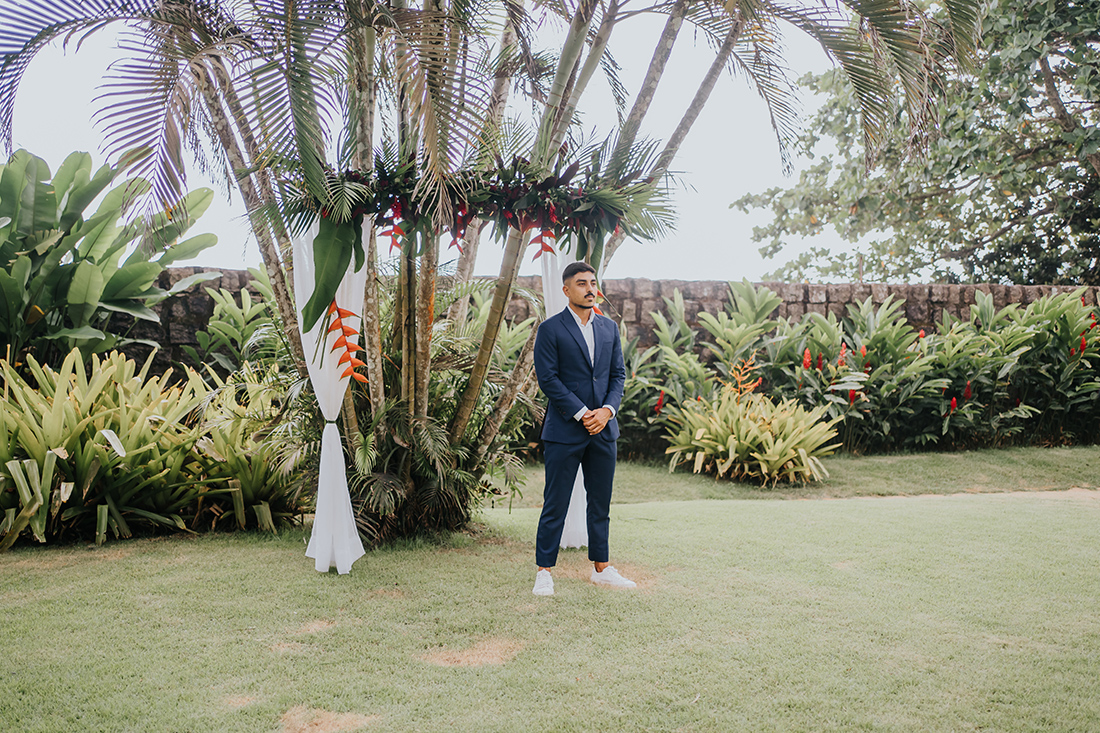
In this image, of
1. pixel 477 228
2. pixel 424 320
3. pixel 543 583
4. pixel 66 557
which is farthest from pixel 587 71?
pixel 66 557

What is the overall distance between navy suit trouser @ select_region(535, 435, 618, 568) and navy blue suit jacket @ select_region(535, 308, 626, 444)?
2.0 inches

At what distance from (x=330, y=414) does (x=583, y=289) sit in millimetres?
1453

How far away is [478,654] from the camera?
108 inches

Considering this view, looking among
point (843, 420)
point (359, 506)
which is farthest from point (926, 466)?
point (359, 506)

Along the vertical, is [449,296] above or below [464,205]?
below

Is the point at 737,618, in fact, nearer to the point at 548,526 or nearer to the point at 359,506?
the point at 548,526

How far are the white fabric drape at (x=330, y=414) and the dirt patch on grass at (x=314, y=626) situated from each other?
64 cm

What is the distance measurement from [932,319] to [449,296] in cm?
786

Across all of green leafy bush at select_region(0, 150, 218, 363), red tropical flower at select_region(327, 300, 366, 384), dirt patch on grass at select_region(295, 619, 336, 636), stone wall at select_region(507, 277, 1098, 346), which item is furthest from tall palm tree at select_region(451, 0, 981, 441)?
stone wall at select_region(507, 277, 1098, 346)

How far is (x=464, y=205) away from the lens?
359 centimetres

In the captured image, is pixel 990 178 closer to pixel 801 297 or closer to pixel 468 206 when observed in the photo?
pixel 801 297

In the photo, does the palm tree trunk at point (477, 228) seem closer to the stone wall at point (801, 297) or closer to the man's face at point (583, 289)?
the man's face at point (583, 289)

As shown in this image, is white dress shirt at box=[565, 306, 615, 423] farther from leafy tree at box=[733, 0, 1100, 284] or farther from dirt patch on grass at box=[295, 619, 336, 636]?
leafy tree at box=[733, 0, 1100, 284]

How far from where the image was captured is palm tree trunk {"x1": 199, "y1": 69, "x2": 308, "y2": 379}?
12.1ft
